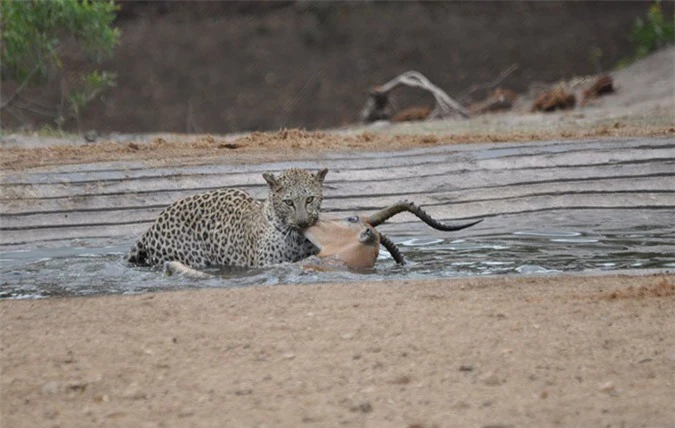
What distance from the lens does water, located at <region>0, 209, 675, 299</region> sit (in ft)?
30.5

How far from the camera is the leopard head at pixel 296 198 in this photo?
9.72 meters

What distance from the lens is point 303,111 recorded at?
24.6 m

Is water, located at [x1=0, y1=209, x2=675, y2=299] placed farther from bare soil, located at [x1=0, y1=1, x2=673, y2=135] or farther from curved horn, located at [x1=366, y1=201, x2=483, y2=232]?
bare soil, located at [x1=0, y1=1, x2=673, y2=135]

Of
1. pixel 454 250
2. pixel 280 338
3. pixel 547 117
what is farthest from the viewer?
pixel 547 117

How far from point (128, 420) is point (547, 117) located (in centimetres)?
1266

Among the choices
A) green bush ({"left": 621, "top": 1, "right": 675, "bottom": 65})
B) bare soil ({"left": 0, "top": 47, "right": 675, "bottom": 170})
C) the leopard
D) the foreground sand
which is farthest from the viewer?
green bush ({"left": 621, "top": 1, "right": 675, "bottom": 65})

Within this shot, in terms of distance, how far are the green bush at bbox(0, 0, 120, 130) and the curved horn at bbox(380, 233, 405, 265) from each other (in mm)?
7149

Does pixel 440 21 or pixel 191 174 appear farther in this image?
pixel 440 21

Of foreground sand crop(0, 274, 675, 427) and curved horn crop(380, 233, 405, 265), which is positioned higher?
foreground sand crop(0, 274, 675, 427)

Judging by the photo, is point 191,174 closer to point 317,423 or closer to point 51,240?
point 51,240

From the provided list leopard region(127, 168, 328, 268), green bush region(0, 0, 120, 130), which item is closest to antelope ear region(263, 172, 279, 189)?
leopard region(127, 168, 328, 268)

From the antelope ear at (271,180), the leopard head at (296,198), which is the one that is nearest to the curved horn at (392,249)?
the leopard head at (296,198)

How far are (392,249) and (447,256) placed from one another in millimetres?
716

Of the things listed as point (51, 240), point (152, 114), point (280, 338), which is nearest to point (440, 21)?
point (152, 114)
